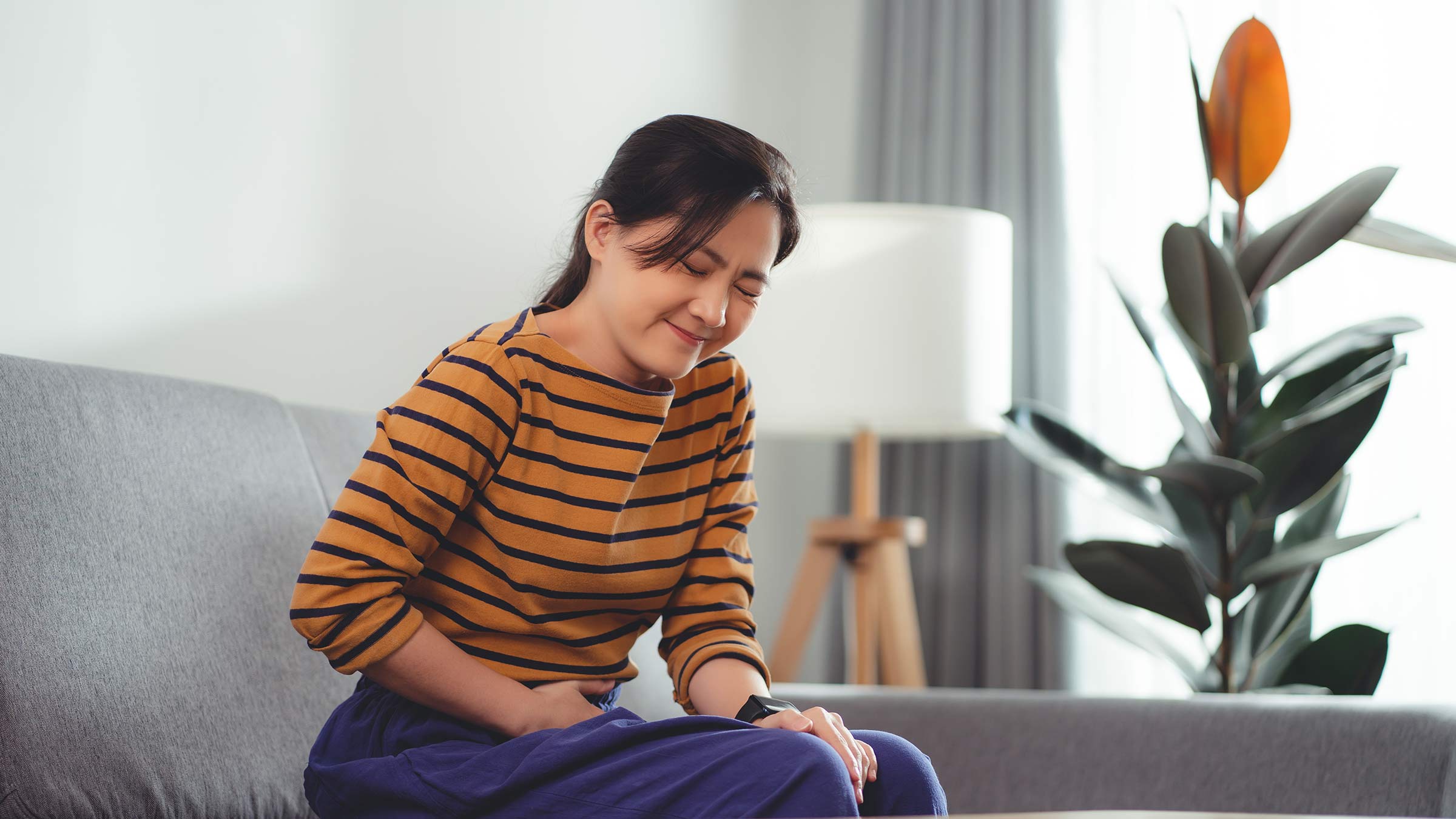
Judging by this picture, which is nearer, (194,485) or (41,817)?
(41,817)

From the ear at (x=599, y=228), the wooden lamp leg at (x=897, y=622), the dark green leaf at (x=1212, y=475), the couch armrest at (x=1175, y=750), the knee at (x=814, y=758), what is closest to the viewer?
the knee at (x=814, y=758)

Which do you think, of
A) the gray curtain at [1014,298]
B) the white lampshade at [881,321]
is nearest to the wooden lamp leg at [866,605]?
the white lampshade at [881,321]

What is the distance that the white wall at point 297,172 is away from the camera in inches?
53.5

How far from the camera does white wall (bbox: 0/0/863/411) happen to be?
4.46 feet

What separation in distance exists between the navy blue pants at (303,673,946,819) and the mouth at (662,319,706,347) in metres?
0.29

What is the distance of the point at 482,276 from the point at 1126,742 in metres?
1.25

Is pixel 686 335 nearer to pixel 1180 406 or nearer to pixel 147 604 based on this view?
pixel 147 604

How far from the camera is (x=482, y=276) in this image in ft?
6.63

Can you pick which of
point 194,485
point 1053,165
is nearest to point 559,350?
point 194,485

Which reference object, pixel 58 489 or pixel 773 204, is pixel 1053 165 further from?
pixel 58 489

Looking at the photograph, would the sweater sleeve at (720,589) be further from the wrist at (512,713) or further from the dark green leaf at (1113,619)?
the dark green leaf at (1113,619)

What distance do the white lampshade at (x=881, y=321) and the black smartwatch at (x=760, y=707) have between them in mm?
1187

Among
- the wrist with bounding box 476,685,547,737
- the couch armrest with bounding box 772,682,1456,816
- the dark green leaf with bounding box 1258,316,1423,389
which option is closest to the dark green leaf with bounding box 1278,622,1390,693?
the dark green leaf with bounding box 1258,316,1423,389

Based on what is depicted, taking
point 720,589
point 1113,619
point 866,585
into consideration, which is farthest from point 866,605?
point 720,589
